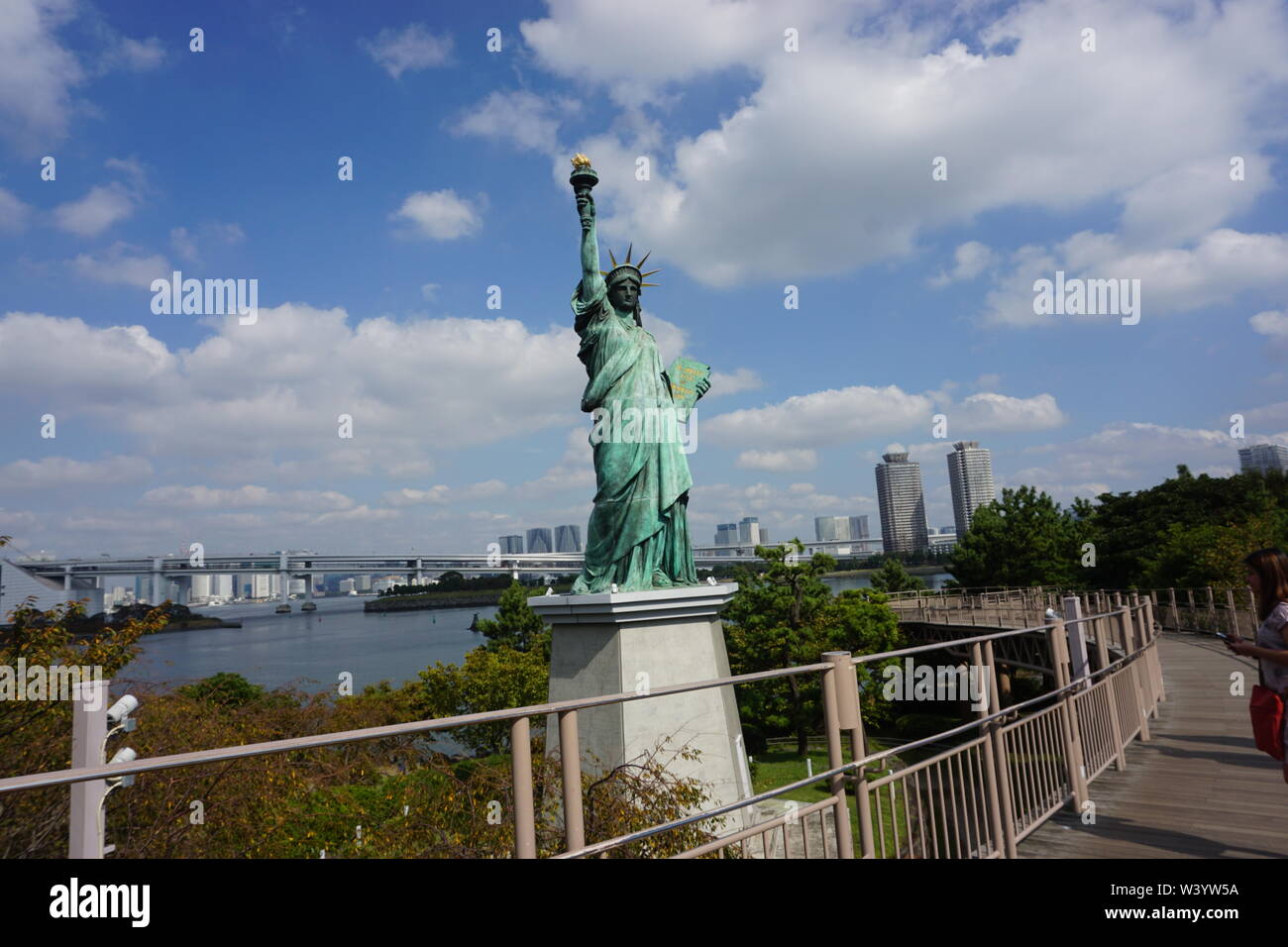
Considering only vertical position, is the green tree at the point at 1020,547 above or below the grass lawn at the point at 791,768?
above

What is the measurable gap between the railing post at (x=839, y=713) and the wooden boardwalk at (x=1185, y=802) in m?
1.83

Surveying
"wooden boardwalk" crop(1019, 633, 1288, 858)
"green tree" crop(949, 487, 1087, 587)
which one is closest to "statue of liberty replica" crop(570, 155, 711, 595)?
"wooden boardwalk" crop(1019, 633, 1288, 858)

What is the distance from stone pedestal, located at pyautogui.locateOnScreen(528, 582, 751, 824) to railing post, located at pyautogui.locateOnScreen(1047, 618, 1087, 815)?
4.98 metres

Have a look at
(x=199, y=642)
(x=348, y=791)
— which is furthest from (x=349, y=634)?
(x=348, y=791)

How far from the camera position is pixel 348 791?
1235cm

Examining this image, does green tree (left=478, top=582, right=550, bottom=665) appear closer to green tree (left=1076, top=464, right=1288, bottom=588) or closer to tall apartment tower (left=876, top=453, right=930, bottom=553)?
green tree (left=1076, top=464, right=1288, bottom=588)

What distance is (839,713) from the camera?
11.0ft

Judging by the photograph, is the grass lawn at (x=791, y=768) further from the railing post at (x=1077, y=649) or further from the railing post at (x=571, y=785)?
the railing post at (x=571, y=785)

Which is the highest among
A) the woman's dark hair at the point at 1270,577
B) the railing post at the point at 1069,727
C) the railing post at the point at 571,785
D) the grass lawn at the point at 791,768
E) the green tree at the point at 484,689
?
the woman's dark hair at the point at 1270,577

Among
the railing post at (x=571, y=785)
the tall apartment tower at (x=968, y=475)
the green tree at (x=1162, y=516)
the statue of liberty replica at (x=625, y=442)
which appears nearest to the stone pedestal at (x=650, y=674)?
the statue of liberty replica at (x=625, y=442)

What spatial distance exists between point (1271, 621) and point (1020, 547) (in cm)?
3283

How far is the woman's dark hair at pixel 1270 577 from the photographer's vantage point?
3635mm
